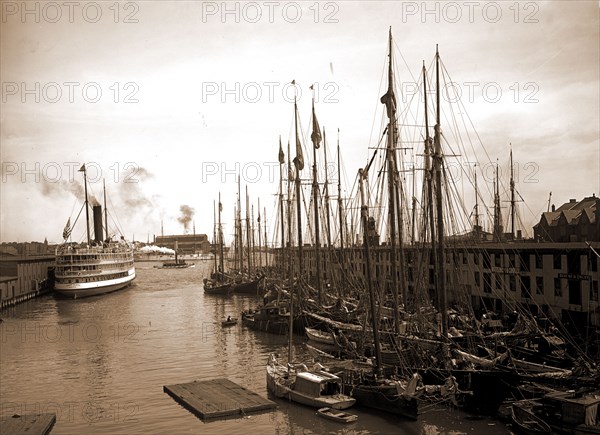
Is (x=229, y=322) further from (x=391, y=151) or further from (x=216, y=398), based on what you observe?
(x=391, y=151)

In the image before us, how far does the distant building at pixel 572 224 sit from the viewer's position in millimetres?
52094

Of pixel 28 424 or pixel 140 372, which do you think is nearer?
pixel 28 424

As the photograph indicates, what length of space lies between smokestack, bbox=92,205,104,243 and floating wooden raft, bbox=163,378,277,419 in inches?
3831

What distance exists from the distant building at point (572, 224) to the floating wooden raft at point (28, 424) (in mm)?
41447

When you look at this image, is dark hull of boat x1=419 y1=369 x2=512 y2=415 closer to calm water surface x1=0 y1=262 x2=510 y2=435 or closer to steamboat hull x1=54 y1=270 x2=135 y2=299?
calm water surface x1=0 y1=262 x2=510 y2=435

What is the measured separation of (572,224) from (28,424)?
163 ft

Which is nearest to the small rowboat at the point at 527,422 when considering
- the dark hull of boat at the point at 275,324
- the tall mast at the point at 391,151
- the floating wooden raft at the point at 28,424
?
the tall mast at the point at 391,151

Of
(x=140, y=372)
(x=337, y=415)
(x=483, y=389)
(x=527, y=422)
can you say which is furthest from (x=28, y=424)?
(x=527, y=422)

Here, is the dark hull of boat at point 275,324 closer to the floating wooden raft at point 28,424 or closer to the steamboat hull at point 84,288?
the floating wooden raft at point 28,424

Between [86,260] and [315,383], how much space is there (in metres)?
85.2

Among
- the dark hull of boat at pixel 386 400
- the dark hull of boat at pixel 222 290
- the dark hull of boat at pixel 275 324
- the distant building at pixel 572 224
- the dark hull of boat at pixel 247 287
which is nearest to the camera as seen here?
the dark hull of boat at pixel 386 400

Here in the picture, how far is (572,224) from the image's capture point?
56.8 m

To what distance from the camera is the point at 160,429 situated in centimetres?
2844

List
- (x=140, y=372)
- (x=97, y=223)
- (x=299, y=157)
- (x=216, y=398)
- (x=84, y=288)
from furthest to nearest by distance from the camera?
(x=97, y=223) → (x=84, y=288) → (x=299, y=157) → (x=140, y=372) → (x=216, y=398)
